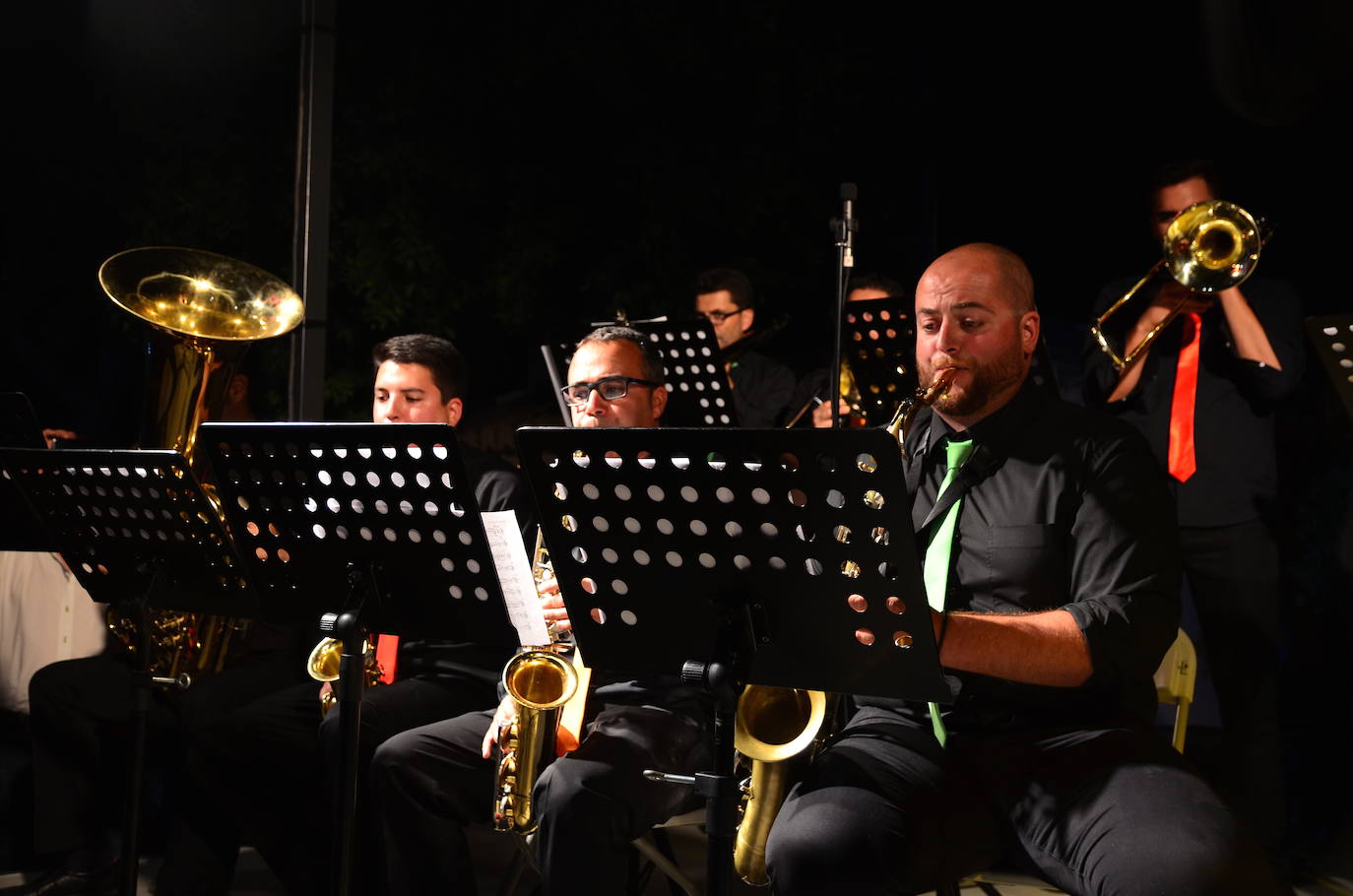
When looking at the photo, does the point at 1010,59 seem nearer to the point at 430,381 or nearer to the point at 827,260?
the point at 827,260

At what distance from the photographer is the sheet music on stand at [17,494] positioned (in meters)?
3.47

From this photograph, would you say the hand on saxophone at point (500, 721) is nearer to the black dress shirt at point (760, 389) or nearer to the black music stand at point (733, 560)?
the black music stand at point (733, 560)

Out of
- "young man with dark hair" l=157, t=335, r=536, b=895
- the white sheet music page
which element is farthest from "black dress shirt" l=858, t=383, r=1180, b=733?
"young man with dark hair" l=157, t=335, r=536, b=895

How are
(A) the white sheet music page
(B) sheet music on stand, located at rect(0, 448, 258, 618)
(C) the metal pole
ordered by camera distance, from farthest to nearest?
(C) the metal pole, (B) sheet music on stand, located at rect(0, 448, 258, 618), (A) the white sheet music page

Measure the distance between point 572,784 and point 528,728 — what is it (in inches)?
11.4

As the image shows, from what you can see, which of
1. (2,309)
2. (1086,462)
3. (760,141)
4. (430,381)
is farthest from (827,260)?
(1086,462)

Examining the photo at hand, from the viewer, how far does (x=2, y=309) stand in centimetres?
833

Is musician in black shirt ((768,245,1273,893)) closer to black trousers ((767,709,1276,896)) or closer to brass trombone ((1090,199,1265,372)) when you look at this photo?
black trousers ((767,709,1276,896))

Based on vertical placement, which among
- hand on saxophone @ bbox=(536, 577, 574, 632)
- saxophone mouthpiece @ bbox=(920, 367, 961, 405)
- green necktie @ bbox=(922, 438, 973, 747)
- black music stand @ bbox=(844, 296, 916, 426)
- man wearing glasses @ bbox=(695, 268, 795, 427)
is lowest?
hand on saxophone @ bbox=(536, 577, 574, 632)

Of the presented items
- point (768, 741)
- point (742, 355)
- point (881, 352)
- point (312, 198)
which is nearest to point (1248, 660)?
point (881, 352)

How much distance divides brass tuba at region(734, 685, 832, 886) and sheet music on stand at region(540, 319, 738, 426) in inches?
72.4

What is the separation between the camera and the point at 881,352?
3.90m

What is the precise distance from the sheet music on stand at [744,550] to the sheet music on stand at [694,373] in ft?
7.21

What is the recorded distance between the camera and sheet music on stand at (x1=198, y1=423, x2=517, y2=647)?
2582 mm
